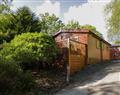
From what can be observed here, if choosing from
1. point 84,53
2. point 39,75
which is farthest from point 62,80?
point 84,53

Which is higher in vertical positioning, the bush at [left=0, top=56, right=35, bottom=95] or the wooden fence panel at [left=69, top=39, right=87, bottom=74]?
the wooden fence panel at [left=69, top=39, right=87, bottom=74]

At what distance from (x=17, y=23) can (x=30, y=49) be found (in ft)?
20.8

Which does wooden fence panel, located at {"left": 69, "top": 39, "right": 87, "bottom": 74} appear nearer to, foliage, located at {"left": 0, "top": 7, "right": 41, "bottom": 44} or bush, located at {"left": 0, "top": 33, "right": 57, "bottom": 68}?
bush, located at {"left": 0, "top": 33, "right": 57, "bottom": 68}

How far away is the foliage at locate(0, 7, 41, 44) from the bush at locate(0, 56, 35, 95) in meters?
7.36

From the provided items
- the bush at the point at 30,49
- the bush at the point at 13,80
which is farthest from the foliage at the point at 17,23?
the bush at the point at 13,80

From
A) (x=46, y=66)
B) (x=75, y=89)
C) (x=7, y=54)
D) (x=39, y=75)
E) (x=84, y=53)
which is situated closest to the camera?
(x=75, y=89)

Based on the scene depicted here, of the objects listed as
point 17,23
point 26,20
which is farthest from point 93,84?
point 26,20

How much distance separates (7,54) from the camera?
15.6 meters

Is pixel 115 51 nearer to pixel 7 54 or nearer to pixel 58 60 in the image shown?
pixel 58 60

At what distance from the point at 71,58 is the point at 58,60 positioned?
77 centimetres

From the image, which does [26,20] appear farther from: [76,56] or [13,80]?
[13,80]

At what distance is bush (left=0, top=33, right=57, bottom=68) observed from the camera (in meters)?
15.6

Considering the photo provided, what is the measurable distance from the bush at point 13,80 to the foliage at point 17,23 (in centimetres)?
736

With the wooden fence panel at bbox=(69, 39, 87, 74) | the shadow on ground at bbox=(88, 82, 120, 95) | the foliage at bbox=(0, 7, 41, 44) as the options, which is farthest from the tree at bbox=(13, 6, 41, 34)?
the shadow on ground at bbox=(88, 82, 120, 95)
